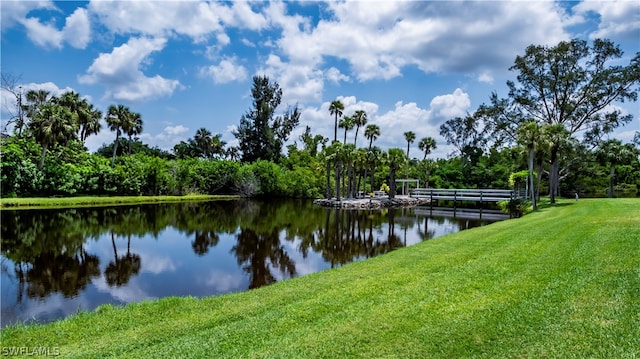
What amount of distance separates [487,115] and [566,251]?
3487cm

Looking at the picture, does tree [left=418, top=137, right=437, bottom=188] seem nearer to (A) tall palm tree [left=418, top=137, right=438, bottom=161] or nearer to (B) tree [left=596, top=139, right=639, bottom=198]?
(A) tall palm tree [left=418, top=137, right=438, bottom=161]

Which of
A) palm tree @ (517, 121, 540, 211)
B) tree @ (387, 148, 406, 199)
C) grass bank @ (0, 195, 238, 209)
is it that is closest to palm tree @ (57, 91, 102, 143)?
grass bank @ (0, 195, 238, 209)

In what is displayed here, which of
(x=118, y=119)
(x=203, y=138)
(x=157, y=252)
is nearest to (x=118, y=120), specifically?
(x=118, y=119)

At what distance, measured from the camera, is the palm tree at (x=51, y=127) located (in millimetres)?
40875

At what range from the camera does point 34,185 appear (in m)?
40.4

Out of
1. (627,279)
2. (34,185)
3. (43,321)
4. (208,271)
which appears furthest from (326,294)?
(34,185)

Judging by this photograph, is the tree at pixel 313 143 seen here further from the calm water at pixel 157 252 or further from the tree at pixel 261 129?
the calm water at pixel 157 252

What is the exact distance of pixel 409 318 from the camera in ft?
21.3

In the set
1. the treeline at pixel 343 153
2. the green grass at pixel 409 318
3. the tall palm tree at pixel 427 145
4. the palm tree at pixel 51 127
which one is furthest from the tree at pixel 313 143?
the green grass at pixel 409 318

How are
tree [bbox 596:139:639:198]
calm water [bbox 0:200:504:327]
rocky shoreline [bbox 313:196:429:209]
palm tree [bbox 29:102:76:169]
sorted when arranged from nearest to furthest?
1. calm water [bbox 0:200:504:327]
2. tree [bbox 596:139:639:198]
3. palm tree [bbox 29:102:76:169]
4. rocky shoreline [bbox 313:196:429:209]

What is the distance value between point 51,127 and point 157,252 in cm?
3257

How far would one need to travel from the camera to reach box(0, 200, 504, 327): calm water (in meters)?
11.4

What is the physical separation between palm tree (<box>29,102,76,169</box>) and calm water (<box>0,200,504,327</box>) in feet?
45.7

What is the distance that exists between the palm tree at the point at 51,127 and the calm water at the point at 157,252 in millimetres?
13933
